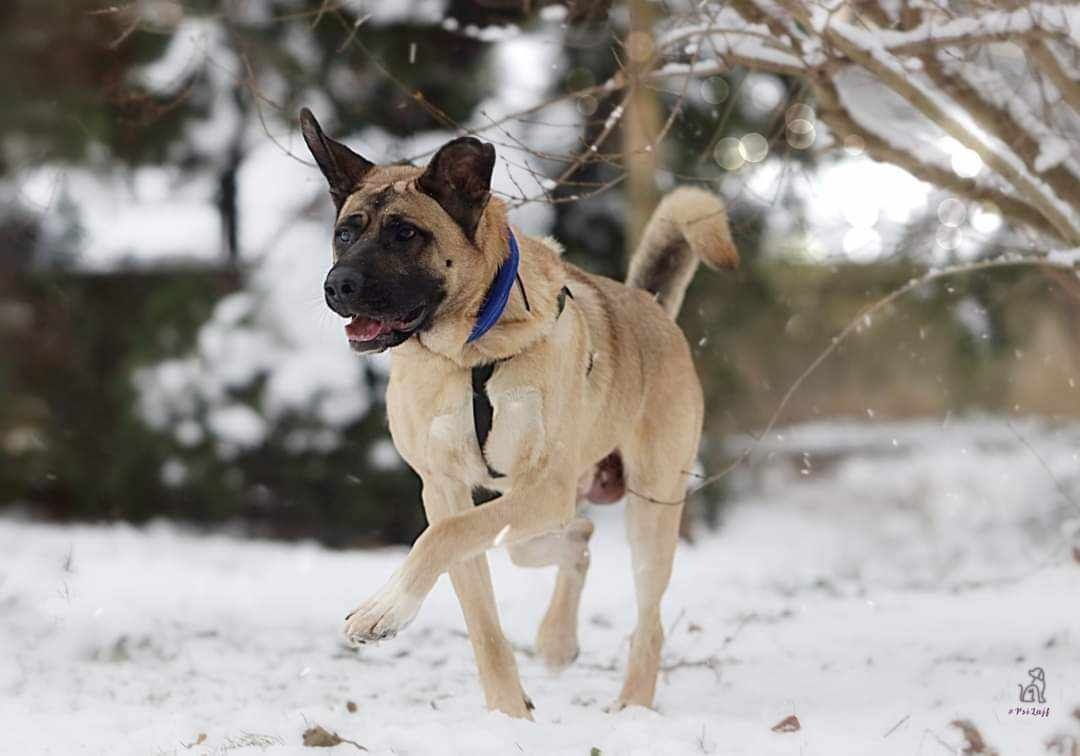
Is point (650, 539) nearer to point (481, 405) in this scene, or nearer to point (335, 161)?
point (481, 405)

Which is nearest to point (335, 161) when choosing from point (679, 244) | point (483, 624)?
point (483, 624)

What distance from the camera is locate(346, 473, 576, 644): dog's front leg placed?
12.5 feet

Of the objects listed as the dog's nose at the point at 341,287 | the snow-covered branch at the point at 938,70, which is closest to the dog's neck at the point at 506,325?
the dog's nose at the point at 341,287

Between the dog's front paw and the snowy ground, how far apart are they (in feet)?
1.10

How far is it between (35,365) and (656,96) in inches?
213

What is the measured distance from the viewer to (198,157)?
10.7m

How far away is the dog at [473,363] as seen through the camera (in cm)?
406

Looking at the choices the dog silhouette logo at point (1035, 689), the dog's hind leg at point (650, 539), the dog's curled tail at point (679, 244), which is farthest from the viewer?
the dog's curled tail at point (679, 244)

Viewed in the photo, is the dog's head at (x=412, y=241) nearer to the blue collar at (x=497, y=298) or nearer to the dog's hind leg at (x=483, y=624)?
the blue collar at (x=497, y=298)

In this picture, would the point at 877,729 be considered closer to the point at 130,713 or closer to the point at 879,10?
the point at 130,713

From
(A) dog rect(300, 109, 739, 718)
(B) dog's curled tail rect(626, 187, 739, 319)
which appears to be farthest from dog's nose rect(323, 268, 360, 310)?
(B) dog's curled tail rect(626, 187, 739, 319)

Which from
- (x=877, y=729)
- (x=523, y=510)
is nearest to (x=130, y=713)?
(x=523, y=510)

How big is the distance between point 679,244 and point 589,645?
2087 millimetres

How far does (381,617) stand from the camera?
12.5ft
